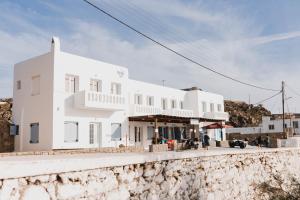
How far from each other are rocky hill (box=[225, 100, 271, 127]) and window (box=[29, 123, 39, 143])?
61430mm

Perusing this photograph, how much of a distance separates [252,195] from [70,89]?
1581 cm

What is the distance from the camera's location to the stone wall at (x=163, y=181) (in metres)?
4.70

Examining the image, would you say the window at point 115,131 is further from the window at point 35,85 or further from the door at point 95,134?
the window at point 35,85

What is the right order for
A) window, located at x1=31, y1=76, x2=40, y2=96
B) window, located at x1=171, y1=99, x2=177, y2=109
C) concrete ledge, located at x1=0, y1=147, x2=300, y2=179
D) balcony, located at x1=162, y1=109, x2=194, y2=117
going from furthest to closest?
window, located at x1=171, y1=99, x2=177, y2=109 < balcony, located at x1=162, y1=109, x2=194, y2=117 < window, located at x1=31, y1=76, x2=40, y2=96 < concrete ledge, located at x1=0, y1=147, x2=300, y2=179

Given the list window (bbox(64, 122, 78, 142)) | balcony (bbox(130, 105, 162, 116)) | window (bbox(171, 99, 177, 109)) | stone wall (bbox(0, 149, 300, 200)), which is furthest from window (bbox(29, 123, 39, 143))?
window (bbox(171, 99, 177, 109))

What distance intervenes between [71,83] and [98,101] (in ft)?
8.04

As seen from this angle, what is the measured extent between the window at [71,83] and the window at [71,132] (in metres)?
2.55

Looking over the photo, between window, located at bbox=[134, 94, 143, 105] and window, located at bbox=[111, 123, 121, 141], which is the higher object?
window, located at bbox=[134, 94, 143, 105]

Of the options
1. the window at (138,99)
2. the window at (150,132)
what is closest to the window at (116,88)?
the window at (138,99)

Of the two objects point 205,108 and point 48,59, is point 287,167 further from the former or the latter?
point 205,108

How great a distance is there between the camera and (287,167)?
19859mm

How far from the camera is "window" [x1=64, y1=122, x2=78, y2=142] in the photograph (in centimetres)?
2308

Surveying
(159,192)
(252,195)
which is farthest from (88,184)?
(252,195)

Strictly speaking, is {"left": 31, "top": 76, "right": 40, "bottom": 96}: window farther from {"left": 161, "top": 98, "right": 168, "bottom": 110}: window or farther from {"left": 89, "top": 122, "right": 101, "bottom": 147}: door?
{"left": 161, "top": 98, "right": 168, "bottom": 110}: window
